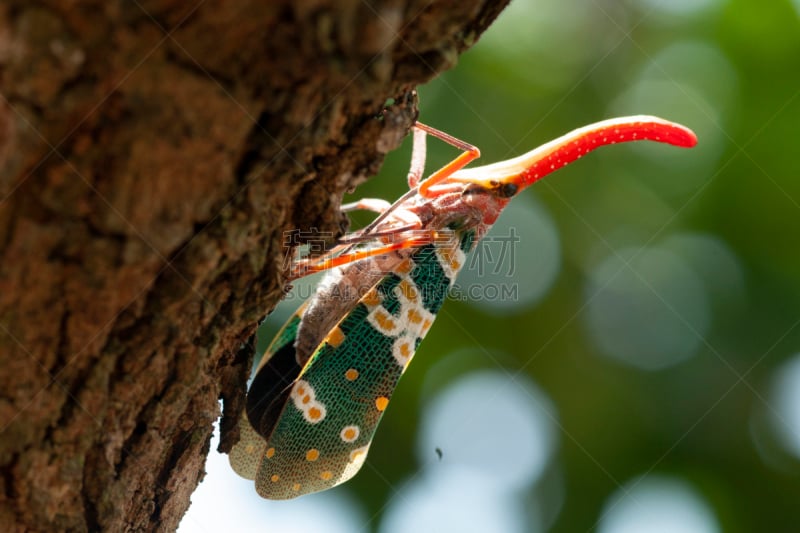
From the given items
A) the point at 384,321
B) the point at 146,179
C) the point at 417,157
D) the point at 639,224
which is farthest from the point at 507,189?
the point at 146,179

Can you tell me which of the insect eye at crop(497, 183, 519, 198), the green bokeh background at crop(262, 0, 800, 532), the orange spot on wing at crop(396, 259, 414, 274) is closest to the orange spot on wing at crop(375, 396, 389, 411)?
the orange spot on wing at crop(396, 259, 414, 274)

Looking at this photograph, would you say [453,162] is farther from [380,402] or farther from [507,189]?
[380,402]

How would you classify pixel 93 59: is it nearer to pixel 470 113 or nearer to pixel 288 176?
pixel 288 176

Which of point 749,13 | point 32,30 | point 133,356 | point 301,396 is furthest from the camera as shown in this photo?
Result: point 749,13

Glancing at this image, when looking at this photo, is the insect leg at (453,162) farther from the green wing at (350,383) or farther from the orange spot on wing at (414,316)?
the orange spot on wing at (414,316)

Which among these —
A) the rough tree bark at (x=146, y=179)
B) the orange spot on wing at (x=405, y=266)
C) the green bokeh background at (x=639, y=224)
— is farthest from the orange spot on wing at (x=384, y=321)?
the green bokeh background at (x=639, y=224)

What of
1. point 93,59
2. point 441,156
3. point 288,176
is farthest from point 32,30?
point 441,156

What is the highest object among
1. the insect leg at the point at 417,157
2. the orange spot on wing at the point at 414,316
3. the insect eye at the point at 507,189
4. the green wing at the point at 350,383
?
the insect eye at the point at 507,189
